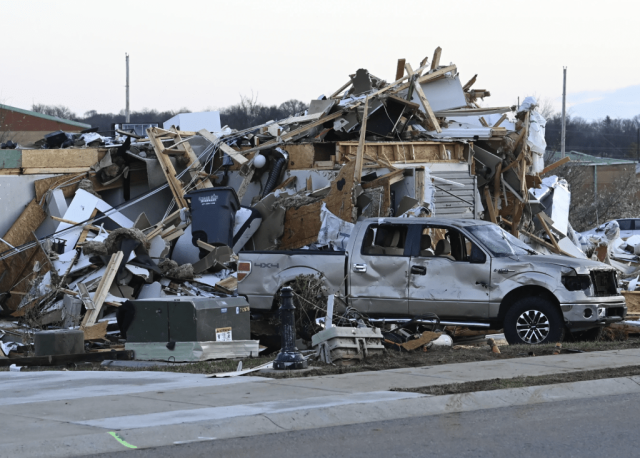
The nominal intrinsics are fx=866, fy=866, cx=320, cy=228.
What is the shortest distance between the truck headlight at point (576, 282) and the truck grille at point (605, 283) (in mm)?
236

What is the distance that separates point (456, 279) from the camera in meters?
12.7

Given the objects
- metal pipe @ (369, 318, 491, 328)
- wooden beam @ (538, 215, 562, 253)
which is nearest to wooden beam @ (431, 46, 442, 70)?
wooden beam @ (538, 215, 562, 253)

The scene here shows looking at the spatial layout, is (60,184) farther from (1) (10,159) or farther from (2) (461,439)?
(2) (461,439)

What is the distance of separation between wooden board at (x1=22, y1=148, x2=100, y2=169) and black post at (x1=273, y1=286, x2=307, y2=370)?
42.9 feet

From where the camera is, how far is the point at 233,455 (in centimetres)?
616

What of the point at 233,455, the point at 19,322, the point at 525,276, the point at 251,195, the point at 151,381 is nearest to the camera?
the point at 233,455

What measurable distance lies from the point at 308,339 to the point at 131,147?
10958 mm

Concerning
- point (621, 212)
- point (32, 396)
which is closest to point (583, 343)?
point (32, 396)

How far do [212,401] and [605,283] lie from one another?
709 cm

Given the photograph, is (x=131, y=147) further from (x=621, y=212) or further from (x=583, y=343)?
(x=621, y=212)

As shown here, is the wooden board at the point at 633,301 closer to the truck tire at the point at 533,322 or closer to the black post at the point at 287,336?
the truck tire at the point at 533,322

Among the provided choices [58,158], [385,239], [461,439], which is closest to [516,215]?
[385,239]

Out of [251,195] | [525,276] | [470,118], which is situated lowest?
[525,276]

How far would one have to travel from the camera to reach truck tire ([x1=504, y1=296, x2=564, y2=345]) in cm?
1231
